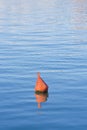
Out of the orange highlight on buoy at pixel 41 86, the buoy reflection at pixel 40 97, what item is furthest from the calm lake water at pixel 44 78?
the orange highlight on buoy at pixel 41 86

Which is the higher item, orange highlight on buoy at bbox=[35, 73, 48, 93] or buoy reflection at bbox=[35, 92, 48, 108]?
orange highlight on buoy at bbox=[35, 73, 48, 93]

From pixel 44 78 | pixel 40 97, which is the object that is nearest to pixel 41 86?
pixel 40 97

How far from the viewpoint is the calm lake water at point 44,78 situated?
18188mm

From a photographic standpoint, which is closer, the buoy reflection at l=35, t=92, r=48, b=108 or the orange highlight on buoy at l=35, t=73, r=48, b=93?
the buoy reflection at l=35, t=92, r=48, b=108

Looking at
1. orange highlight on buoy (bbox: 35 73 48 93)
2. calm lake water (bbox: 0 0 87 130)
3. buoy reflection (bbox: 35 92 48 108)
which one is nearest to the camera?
calm lake water (bbox: 0 0 87 130)

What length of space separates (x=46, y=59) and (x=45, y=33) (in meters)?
16.1

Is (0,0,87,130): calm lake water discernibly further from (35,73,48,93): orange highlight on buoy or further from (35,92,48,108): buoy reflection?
(35,73,48,93): orange highlight on buoy

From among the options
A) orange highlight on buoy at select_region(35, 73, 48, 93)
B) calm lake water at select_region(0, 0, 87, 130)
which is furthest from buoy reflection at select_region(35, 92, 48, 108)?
orange highlight on buoy at select_region(35, 73, 48, 93)

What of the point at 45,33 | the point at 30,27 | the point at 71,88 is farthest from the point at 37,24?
the point at 71,88

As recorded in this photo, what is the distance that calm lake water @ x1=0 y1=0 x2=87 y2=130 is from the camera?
59.7 ft

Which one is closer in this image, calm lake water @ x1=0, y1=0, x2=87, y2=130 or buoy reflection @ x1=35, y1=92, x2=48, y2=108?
calm lake water @ x1=0, y1=0, x2=87, y2=130

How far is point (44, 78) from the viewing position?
25.3m

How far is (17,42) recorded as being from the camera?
4075cm

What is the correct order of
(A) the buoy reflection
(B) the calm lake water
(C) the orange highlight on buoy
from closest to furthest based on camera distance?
(B) the calm lake water, (A) the buoy reflection, (C) the orange highlight on buoy
